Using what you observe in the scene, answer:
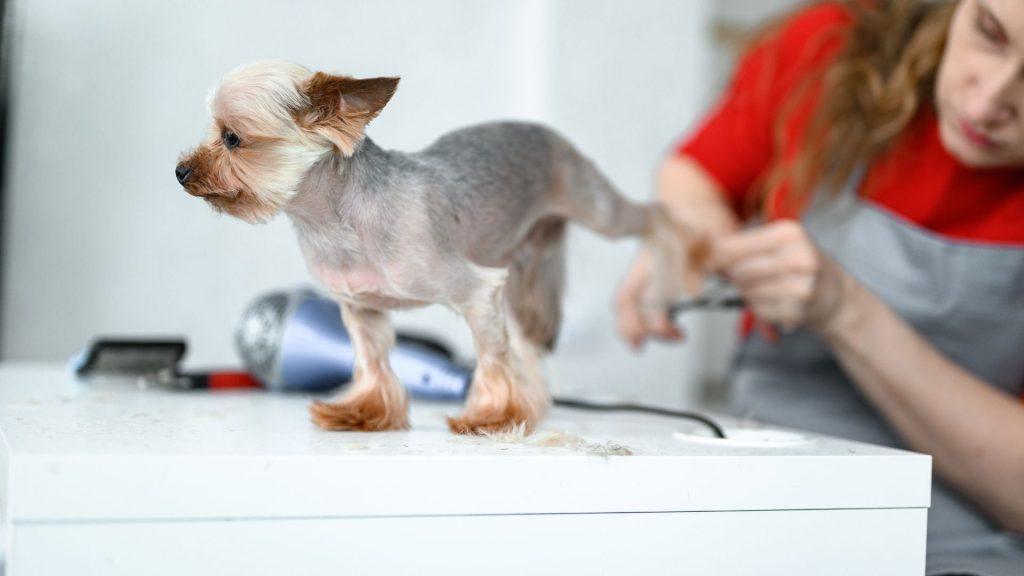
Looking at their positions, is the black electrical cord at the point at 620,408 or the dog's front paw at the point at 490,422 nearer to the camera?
the dog's front paw at the point at 490,422

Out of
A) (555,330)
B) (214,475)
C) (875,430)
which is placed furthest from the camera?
(875,430)

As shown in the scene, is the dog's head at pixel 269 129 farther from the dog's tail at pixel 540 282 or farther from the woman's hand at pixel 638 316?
the woman's hand at pixel 638 316

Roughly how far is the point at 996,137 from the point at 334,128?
2.13ft

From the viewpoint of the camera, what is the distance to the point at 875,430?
941 millimetres

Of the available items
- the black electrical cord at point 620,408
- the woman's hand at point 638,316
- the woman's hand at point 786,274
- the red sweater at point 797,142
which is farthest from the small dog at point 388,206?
the red sweater at point 797,142

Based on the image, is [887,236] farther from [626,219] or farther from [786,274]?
[626,219]

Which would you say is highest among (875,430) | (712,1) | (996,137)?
(712,1)

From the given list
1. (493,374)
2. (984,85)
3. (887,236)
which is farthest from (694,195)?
(493,374)

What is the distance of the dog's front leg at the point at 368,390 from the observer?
52cm

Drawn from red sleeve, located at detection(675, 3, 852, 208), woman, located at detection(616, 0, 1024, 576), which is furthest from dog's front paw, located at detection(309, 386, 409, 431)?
red sleeve, located at detection(675, 3, 852, 208)

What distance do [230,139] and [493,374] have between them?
20 cm

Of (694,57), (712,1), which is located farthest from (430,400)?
(712,1)

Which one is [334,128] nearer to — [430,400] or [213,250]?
Answer: [430,400]

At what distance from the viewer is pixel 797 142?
1.04m
